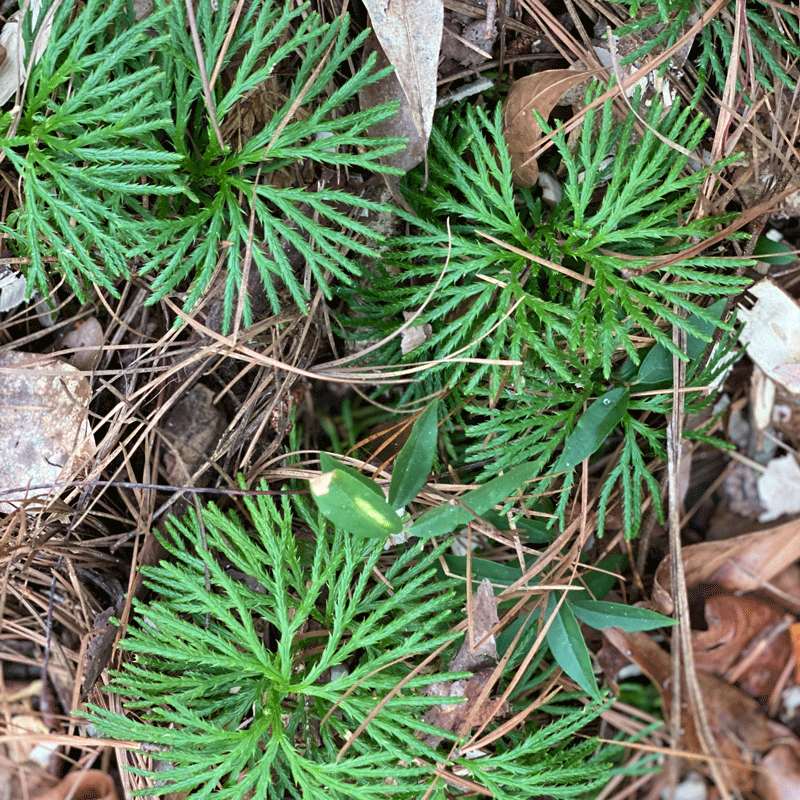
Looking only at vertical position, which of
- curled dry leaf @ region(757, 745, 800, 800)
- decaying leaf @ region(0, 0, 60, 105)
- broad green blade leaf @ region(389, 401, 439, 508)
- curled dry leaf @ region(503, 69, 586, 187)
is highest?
decaying leaf @ region(0, 0, 60, 105)

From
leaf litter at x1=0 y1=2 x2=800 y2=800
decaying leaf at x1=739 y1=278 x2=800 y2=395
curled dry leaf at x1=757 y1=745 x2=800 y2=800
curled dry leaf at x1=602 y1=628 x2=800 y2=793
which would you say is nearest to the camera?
leaf litter at x1=0 y1=2 x2=800 y2=800

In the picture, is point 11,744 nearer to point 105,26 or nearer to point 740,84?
point 105,26

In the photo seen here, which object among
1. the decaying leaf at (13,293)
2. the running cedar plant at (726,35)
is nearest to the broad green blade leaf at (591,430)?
the running cedar plant at (726,35)

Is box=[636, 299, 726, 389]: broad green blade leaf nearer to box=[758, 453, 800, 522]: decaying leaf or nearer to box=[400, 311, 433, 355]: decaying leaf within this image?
box=[400, 311, 433, 355]: decaying leaf

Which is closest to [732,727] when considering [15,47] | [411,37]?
[411,37]

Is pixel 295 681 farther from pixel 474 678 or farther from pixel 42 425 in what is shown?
pixel 42 425

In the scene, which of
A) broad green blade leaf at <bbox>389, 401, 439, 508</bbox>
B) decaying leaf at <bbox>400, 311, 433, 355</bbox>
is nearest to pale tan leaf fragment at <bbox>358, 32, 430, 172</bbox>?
decaying leaf at <bbox>400, 311, 433, 355</bbox>

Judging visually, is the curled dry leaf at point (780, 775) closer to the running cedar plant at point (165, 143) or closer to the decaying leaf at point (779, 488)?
the decaying leaf at point (779, 488)
